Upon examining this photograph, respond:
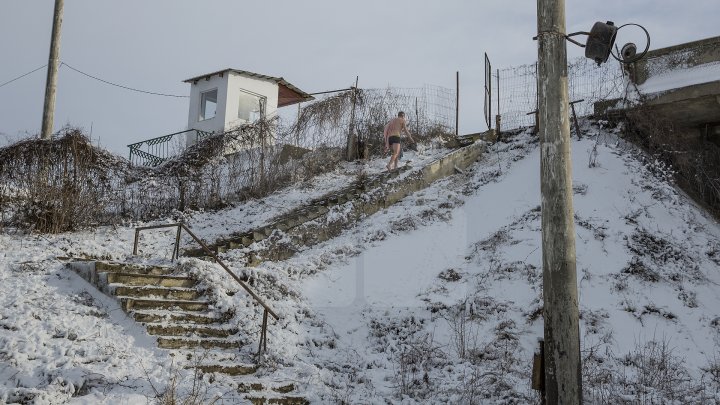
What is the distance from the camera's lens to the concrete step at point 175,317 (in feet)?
27.6

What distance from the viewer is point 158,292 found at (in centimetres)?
929

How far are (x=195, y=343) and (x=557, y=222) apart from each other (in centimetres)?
513

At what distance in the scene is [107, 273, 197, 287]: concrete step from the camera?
30.1 feet

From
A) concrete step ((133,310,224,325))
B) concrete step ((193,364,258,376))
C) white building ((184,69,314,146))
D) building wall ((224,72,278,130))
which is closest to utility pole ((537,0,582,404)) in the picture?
concrete step ((193,364,258,376))

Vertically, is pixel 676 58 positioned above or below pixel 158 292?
above

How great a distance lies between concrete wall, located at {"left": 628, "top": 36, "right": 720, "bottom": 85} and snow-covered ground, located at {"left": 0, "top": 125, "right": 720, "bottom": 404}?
1941mm

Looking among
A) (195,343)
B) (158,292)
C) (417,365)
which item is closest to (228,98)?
(158,292)

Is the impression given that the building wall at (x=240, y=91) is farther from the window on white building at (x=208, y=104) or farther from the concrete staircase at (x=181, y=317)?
the concrete staircase at (x=181, y=317)

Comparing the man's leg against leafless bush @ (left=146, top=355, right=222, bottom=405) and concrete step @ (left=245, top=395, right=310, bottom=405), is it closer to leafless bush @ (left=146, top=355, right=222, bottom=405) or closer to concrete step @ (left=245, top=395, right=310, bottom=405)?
concrete step @ (left=245, top=395, right=310, bottom=405)

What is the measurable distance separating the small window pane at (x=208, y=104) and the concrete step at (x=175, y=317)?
1667cm

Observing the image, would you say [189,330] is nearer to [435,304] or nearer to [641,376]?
[435,304]

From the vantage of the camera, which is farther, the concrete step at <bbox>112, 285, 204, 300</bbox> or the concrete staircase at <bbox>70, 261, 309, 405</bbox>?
the concrete step at <bbox>112, 285, 204, 300</bbox>

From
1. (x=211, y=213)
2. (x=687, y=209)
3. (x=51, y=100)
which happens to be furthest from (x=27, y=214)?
(x=687, y=209)

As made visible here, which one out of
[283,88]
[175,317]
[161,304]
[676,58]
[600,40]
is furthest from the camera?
[283,88]
